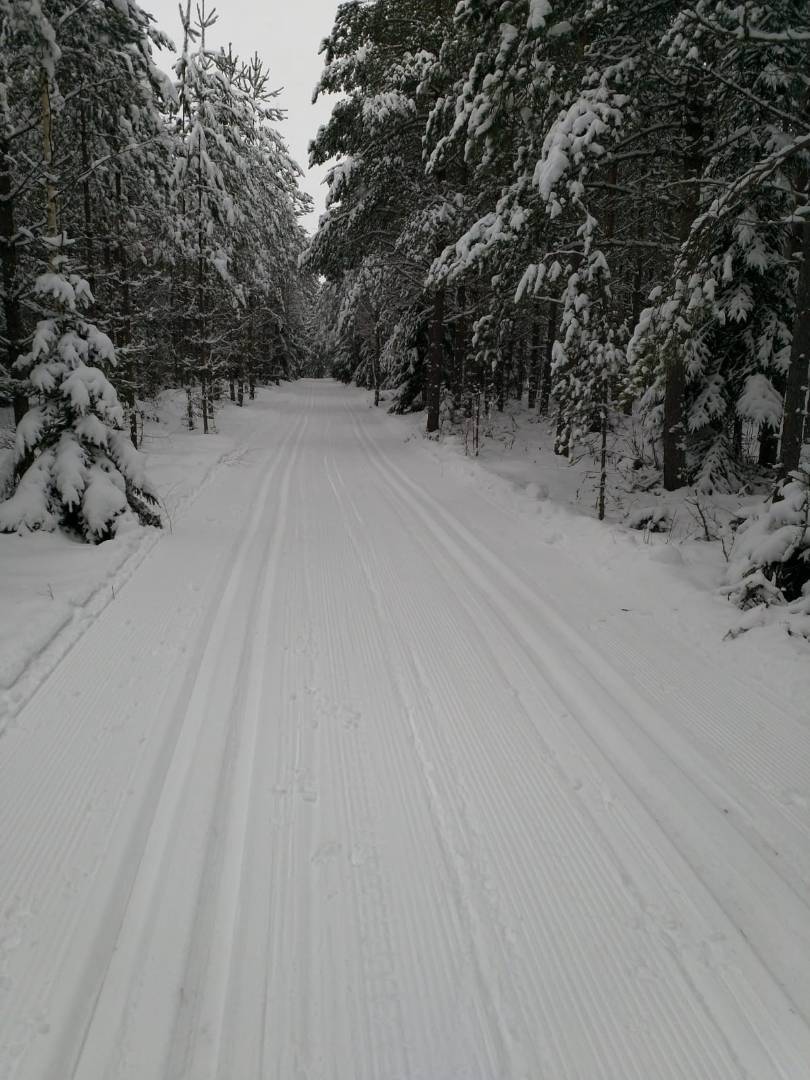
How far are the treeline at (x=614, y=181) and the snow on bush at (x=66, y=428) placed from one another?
540 cm

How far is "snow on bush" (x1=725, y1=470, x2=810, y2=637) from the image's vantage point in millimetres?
5375

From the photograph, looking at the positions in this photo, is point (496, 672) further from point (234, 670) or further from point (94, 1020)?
point (94, 1020)

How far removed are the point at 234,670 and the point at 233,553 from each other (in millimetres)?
3021

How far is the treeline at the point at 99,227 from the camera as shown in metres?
7.30

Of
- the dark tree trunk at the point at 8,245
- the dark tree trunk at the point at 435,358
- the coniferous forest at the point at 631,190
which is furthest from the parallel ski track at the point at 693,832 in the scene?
the dark tree trunk at the point at 435,358

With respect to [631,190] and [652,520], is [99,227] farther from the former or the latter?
[652,520]

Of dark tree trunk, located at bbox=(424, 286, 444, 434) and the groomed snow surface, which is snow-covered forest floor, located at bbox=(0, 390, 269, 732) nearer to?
the groomed snow surface

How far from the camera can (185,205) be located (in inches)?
690

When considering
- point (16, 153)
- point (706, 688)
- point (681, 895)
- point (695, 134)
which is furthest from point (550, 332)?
point (681, 895)

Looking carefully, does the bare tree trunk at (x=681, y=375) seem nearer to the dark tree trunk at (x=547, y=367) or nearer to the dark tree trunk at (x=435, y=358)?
the dark tree trunk at (x=435, y=358)

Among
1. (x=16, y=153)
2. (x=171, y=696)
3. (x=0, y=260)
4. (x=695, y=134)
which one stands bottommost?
(x=171, y=696)

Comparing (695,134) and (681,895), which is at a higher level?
(695,134)

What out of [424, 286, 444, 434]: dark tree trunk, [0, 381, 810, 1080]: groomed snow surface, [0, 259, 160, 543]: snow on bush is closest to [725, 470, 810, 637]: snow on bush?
[0, 381, 810, 1080]: groomed snow surface

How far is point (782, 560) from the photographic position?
5449mm
